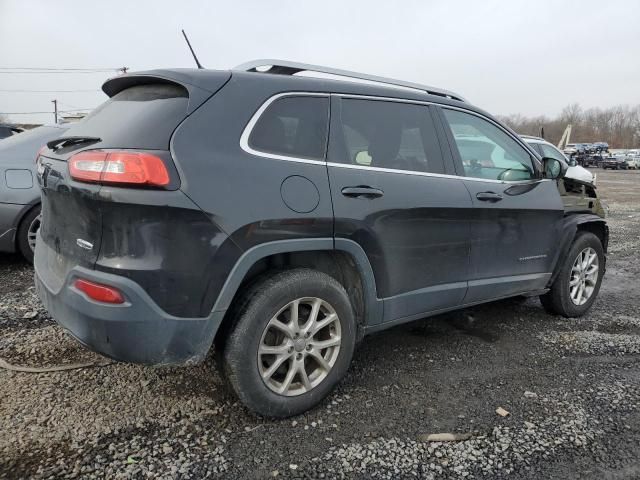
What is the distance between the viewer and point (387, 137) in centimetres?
313

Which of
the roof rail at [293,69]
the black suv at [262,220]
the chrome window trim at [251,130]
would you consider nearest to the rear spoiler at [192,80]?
the black suv at [262,220]

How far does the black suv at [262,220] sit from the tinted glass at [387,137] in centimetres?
1

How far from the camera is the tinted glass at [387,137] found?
291cm

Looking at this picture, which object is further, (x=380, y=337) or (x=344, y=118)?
(x=380, y=337)

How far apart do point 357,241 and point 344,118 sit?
2.40 feet

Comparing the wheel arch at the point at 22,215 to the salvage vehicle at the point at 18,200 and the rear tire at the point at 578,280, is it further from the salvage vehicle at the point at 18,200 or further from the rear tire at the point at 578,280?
the rear tire at the point at 578,280

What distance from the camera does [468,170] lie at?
3.50 m

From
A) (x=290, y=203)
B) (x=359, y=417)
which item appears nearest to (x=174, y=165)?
(x=290, y=203)

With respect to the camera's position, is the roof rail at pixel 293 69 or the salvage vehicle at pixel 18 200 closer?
the roof rail at pixel 293 69

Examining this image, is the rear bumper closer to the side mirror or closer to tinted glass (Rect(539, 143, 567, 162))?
the side mirror

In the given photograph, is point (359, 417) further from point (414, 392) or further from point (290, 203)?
point (290, 203)

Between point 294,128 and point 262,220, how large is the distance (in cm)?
59

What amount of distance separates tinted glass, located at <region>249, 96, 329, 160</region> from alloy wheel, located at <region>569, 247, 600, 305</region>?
9.23 ft

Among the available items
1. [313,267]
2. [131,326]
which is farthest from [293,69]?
[131,326]
